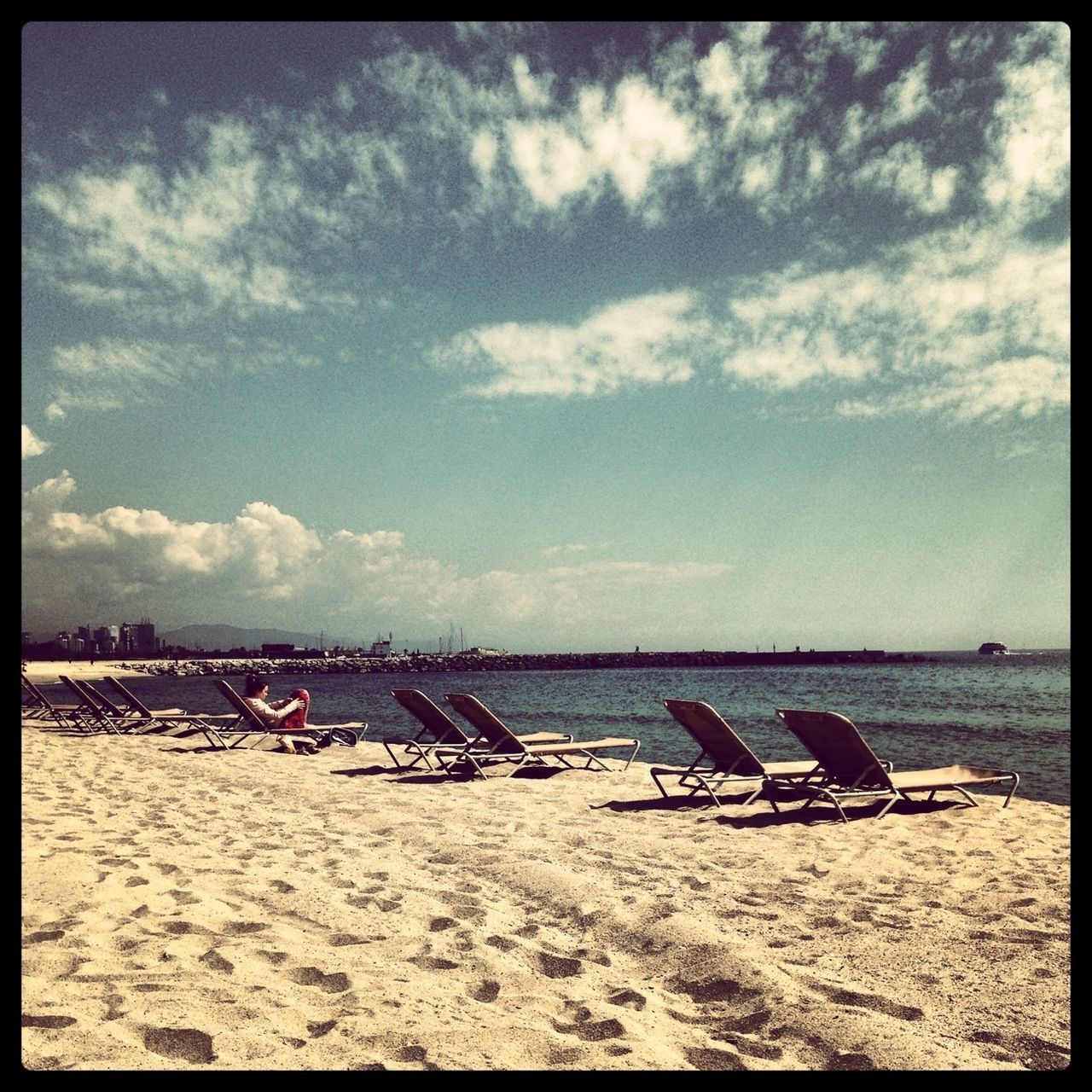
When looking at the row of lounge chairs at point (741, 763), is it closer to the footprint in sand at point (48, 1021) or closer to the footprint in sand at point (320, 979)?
the footprint in sand at point (320, 979)

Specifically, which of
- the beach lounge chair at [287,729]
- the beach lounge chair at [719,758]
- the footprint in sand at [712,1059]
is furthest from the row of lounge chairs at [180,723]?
the footprint in sand at [712,1059]

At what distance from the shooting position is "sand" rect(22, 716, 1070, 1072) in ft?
8.51

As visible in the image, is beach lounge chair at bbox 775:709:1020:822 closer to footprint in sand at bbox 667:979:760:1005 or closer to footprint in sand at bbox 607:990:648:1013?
footprint in sand at bbox 667:979:760:1005

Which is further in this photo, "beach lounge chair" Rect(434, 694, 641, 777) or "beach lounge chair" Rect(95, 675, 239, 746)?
"beach lounge chair" Rect(95, 675, 239, 746)

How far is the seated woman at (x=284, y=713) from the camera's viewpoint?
11.8 meters

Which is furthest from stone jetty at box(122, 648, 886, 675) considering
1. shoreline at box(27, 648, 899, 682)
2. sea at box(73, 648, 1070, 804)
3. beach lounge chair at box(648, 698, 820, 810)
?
beach lounge chair at box(648, 698, 820, 810)

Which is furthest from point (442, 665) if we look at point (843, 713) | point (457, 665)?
point (843, 713)

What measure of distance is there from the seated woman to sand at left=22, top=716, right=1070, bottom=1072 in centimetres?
518

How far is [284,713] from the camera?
12.3 metres

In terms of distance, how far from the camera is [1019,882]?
461cm
